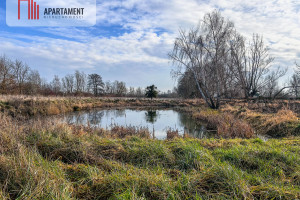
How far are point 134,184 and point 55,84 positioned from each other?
4910 centimetres

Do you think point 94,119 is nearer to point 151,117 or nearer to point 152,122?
point 152,122

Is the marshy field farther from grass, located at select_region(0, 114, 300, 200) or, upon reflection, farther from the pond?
the pond

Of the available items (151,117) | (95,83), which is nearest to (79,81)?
(95,83)

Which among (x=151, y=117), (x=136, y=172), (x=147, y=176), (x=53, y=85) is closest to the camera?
(x=147, y=176)

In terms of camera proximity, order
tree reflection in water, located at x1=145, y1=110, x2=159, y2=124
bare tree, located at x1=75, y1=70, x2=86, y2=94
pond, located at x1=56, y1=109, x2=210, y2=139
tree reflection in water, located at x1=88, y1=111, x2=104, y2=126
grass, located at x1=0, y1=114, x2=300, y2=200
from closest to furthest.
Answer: grass, located at x1=0, y1=114, x2=300, y2=200
pond, located at x1=56, y1=109, x2=210, y2=139
tree reflection in water, located at x1=88, y1=111, x2=104, y2=126
tree reflection in water, located at x1=145, y1=110, x2=159, y2=124
bare tree, located at x1=75, y1=70, x2=86, y2=94

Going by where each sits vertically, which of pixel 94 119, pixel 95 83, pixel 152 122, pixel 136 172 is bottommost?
pixel 152 122

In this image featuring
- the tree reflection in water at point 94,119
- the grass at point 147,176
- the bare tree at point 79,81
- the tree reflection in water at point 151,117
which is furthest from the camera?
the bare tree at point 79,81

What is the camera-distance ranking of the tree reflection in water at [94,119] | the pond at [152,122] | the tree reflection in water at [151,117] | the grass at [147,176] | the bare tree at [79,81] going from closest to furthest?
the grass at [147,176]
the pond at [152,122]
the tree reflection in water at [94,119]
the tree reflection in water at [151,117]
the bare tree at [79,81]

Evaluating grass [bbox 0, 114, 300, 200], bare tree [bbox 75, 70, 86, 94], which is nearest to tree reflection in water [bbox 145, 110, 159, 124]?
grass [bbox 0, 114, 300, 200]

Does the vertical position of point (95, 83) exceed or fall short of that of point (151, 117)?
it exceeds it

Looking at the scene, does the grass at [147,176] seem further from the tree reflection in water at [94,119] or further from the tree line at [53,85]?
the tree line at [53,85]

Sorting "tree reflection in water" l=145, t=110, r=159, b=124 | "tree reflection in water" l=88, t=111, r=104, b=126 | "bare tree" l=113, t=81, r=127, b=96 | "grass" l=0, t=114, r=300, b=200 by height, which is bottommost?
"tree reflection in water" l=145, t=110, r=159, b=124

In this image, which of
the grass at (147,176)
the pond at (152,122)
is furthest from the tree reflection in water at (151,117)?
the grass at (147,176)

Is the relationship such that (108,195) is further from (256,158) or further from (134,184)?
(256,158)
